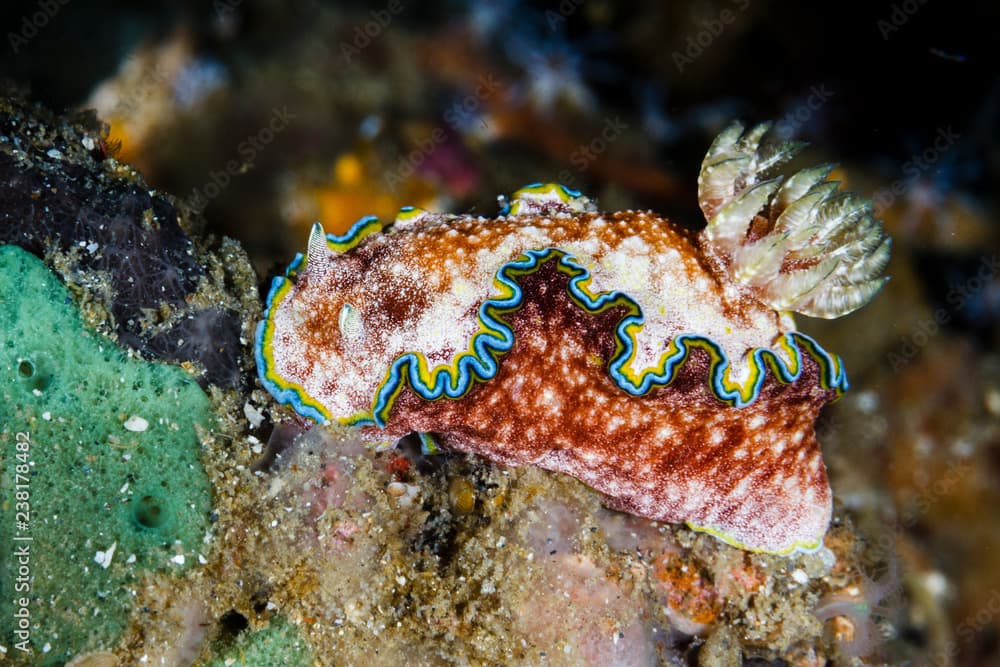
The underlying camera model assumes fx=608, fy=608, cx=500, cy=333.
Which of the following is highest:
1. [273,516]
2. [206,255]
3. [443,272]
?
[206,255]

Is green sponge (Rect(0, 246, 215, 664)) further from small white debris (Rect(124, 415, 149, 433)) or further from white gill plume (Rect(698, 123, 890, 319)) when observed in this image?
white gill plume (Rect(698, 123, 890, 319))

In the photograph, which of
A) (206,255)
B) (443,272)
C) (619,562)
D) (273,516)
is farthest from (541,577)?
(206,255)

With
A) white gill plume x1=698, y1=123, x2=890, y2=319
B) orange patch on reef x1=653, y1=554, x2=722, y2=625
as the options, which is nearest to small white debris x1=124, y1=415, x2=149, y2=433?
orange patch on reef x1=653, y1=554, x2=722, y2=625

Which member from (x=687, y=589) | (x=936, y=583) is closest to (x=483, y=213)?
(x=687, y=589)

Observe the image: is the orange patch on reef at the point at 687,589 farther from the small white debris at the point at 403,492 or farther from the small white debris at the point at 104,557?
the small white debris at the point at 104,557

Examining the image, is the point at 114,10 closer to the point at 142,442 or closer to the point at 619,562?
the point at 142,442

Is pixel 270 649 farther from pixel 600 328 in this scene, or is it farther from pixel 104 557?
pixel 600 328
